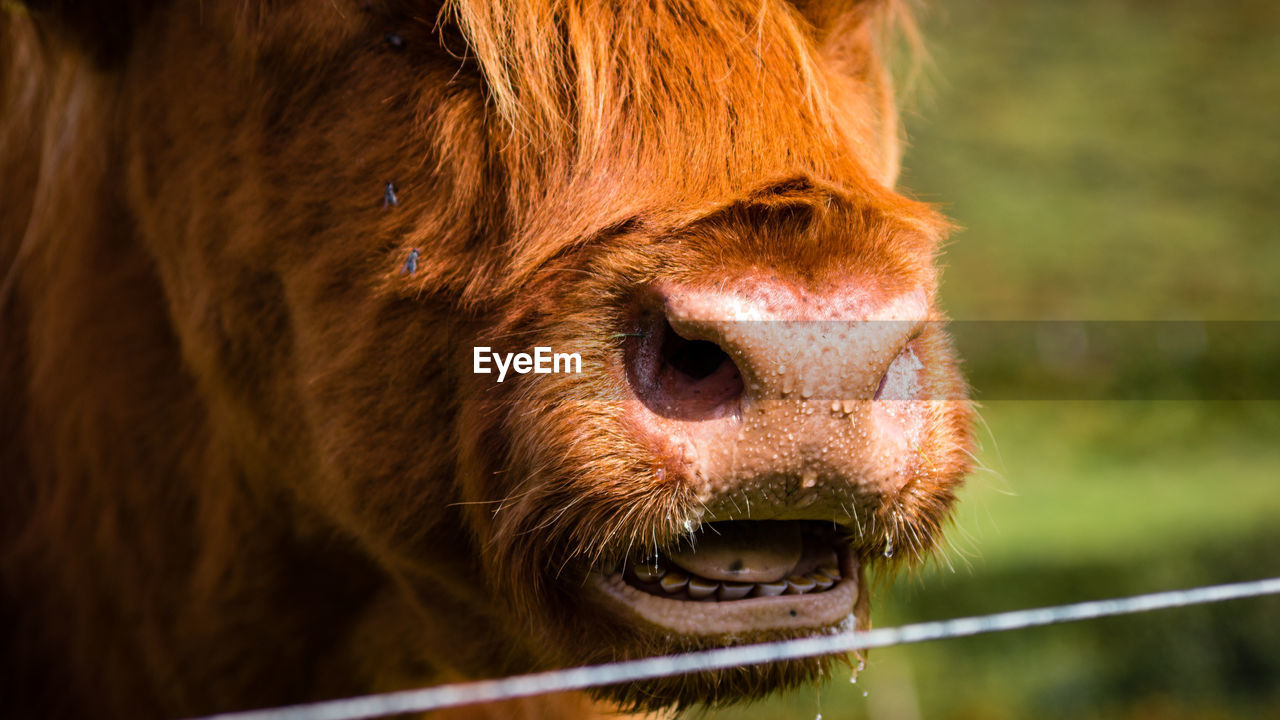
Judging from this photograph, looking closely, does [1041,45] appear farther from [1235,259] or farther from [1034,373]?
[1034,373]

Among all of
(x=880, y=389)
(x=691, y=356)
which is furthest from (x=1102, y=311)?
(x=691, y=356)

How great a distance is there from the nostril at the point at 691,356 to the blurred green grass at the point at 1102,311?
0.49 m

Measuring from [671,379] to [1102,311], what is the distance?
1579cm

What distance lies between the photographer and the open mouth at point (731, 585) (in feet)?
4.70

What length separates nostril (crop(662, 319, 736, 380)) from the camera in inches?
53.9

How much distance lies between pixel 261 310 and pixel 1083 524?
9772 mm

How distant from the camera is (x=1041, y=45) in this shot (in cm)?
2472

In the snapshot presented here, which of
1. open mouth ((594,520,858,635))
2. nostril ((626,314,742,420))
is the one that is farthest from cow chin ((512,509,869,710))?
nostril ((626,314,742,420))

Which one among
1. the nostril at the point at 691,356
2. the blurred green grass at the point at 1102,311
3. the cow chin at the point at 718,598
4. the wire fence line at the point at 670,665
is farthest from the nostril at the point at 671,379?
the blurred green grass at the point at 1102,311

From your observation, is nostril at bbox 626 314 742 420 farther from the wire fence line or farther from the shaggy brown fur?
the wire fence line

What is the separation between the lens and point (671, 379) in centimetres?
137

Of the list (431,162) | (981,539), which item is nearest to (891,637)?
(431,162)

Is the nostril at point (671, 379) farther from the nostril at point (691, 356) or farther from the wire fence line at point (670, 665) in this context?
the wire fence line at point (670, 665)

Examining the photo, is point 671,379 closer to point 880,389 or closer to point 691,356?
point 691,356
